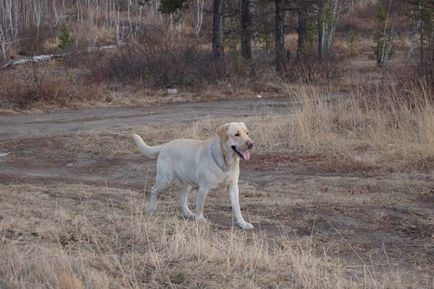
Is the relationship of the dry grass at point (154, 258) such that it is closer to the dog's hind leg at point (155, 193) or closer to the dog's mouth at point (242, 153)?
the dog's hind leg at point (155, 193)

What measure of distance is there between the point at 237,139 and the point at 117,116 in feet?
38.5

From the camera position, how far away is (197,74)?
24.5m

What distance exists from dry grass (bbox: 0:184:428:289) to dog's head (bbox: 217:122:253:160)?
0.86 m

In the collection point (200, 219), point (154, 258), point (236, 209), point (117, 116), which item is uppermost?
point (154, 258)

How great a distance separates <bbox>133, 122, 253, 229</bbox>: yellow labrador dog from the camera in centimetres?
745

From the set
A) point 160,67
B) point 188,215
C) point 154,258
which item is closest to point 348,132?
point 188,215

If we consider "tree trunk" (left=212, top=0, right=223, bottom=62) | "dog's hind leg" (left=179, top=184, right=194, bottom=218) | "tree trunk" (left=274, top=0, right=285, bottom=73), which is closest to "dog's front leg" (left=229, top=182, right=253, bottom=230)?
"dog's hind leg" (left=179, top=184, right=194, bottom=218)

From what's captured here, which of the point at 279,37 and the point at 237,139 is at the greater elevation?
the point at 237,139

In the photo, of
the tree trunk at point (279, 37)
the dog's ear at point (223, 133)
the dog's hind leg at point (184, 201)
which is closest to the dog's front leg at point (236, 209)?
the dog's ear at point (223, 133)

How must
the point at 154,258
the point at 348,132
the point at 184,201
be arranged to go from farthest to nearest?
the point at 348,132 < the point at 184,201 < the point at 154,258

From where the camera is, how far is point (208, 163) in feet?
25.0

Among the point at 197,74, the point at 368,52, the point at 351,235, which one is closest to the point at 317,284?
the point at 351,235

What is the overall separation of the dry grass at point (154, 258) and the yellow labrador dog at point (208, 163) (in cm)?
45

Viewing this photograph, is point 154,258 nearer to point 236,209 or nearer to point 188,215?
point 236,209
